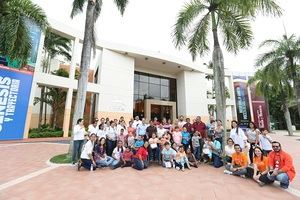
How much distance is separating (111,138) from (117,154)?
87 cm

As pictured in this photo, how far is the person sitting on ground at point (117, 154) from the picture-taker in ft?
25.2

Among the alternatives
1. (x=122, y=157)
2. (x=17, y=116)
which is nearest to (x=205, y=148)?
(x=122, y=157)

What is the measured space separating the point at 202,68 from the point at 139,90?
9.22 meters

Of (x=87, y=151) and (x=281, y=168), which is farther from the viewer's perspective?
(x=87, y=151)

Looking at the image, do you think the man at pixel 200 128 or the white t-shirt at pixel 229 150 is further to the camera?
the man at pixel 200 128

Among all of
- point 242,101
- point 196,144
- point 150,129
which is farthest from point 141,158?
point 242,101

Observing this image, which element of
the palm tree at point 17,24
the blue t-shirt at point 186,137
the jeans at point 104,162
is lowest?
the jeans at point 104,162

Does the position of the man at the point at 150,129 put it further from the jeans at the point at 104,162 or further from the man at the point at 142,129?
the jeans at the point at 104,162

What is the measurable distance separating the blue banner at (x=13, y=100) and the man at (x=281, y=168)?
15852mm

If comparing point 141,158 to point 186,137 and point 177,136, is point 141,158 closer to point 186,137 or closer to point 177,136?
point 177,136

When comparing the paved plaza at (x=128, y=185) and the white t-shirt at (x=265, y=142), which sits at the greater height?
the white t-shirt at (x=265, y=142)

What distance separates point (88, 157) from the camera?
7.23 meters

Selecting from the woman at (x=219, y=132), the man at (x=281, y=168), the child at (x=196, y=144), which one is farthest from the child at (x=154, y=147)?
the man at (x=281, y=168)

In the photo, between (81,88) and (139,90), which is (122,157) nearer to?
(81,88)
